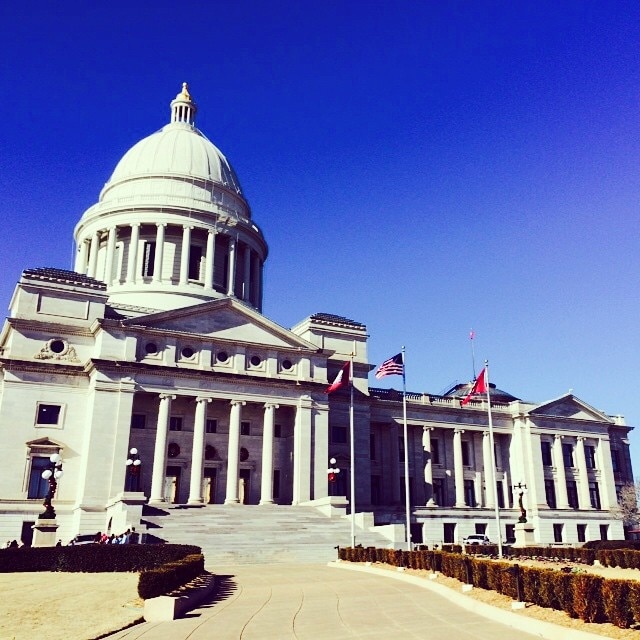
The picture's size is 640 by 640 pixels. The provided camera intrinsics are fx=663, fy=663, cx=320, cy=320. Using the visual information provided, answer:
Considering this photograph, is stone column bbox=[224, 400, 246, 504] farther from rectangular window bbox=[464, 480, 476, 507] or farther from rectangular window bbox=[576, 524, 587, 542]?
rectangular window bbox=[576, 524, 587, 542]

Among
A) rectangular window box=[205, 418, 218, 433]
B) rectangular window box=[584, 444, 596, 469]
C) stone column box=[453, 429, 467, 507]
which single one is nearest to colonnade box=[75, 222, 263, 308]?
rectangular window box=[205, 418, 218, 433]

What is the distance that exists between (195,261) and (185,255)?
10.0 ft

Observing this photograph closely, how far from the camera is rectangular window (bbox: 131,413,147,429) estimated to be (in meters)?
53.1

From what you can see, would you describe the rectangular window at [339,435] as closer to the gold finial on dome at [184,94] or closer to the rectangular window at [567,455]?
the rectangular window at [567,455]

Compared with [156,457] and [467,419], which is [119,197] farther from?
[467,419]

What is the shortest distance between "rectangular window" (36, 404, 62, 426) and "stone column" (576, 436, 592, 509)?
53427 millimetres

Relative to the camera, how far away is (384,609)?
65.8ft

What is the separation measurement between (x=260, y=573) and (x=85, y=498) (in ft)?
66.3

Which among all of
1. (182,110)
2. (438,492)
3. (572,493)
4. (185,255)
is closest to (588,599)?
(438,492)

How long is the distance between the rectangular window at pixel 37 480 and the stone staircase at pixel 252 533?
1033cm

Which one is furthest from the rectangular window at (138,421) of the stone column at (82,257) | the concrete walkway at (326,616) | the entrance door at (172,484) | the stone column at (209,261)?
the concrete walkway at (326,616)

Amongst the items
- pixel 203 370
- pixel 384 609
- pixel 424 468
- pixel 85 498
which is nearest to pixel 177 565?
pixel 384 609

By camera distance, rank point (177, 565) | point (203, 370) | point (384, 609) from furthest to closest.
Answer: point (203, 370) < point (177, 565) < point (384, 609)

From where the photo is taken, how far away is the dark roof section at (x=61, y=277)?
5362 centimetres
